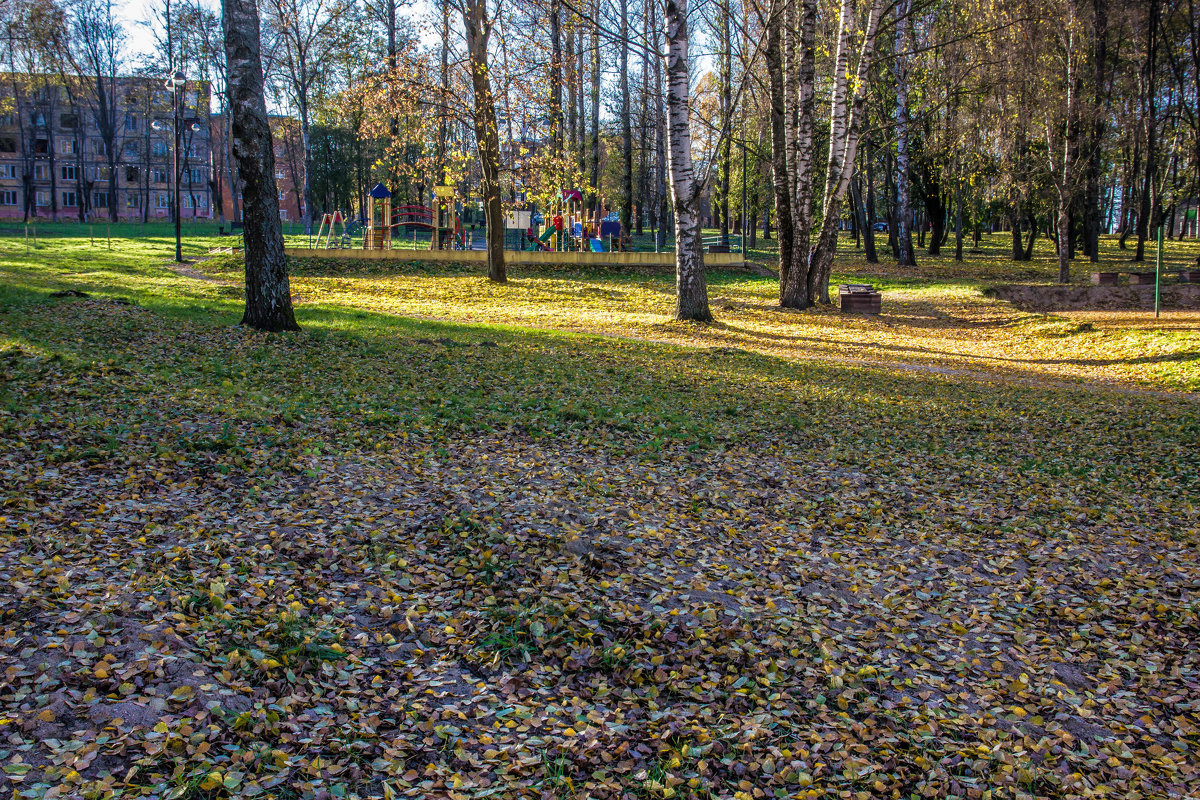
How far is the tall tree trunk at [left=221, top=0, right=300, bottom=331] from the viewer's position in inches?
428

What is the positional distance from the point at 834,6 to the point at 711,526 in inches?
989

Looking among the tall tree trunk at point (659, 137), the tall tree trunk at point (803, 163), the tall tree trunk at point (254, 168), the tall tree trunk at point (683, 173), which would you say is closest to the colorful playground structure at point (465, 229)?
the tall tree trunk at point (659, 137)

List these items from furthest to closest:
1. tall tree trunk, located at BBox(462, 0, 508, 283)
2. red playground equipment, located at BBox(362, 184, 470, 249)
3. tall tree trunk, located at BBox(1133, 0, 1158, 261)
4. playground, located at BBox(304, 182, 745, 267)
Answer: tall tree trunk, located at BBox(1133, 0, 1158, 261) < red playground equipment, located at BBox(362, 184, 470, 249) < playground, located at BBox(304, 182, 745, 267) < tall tree trunk, located at BBox(462, 0, 508, 283)

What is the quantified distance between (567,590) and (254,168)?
27.8ft

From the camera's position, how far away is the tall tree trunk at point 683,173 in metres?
14.6

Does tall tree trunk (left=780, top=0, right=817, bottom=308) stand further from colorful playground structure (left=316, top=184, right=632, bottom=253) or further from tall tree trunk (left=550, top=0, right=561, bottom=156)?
colorful playground structure (left=316, top=184, right=632, bottom=253)

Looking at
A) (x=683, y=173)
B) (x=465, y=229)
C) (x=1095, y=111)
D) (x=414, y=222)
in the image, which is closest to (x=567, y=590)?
(x=683, y=173)

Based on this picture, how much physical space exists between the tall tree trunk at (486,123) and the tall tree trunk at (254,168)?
10.00 m

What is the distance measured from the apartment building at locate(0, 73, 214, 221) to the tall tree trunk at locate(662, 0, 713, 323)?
168ft

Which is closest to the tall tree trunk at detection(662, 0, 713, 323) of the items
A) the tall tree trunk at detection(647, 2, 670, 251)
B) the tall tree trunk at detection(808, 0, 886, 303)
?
the tall tree trunk at detection(808, 0, 886, 303)

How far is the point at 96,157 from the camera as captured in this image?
69000 millimetres

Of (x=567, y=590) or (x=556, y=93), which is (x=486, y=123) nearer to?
(x=556, y=93)

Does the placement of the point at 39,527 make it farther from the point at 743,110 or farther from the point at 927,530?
the point at 743,110

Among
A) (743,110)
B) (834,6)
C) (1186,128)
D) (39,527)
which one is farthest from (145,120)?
(39,527)
